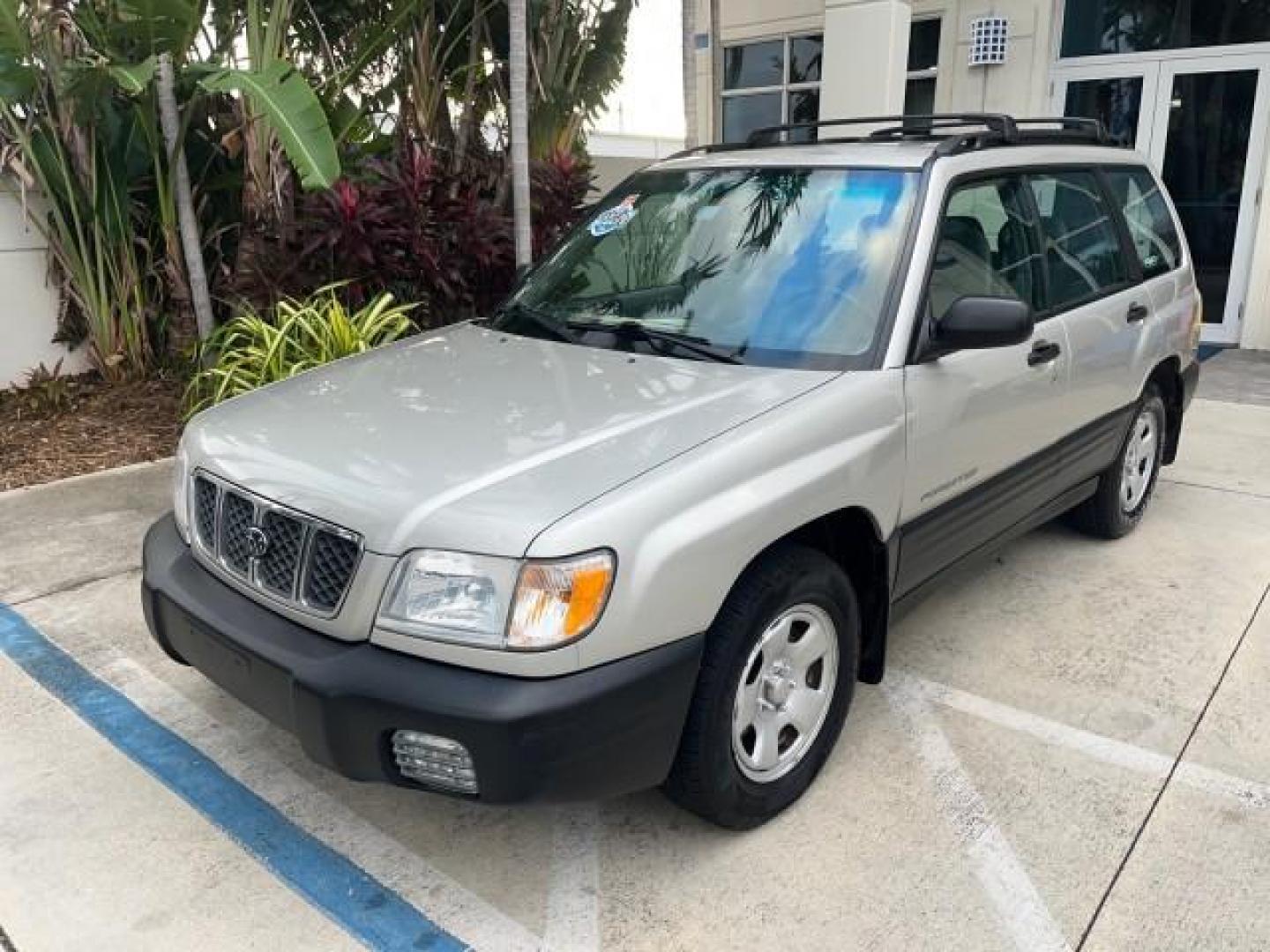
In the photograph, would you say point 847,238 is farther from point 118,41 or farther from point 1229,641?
point 118,41

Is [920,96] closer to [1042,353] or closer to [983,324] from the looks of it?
[1042,353]

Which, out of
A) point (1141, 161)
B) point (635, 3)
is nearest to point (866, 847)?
point (1141, 161)

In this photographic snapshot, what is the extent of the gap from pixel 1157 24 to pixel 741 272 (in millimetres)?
8440

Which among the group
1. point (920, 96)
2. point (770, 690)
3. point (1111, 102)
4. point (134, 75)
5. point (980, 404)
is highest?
point (134, 75)

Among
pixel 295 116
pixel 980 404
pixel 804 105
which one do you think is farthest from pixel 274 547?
pixel 804 105

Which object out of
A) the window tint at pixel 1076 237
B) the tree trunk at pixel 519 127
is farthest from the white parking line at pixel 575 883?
the tree trunk at pixel 519 127

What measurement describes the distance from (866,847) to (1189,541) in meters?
3.08

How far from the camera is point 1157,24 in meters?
9.59

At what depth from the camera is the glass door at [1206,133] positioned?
9.24 m

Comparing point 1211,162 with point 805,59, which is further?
point 805,59

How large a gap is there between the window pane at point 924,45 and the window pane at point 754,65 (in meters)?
1.52

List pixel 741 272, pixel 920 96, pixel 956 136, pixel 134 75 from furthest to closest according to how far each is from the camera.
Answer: pixel 920 96 < pixel 134 75 < pixel 956 136 < pixel 741 272

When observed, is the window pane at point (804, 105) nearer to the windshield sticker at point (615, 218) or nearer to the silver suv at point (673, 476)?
the silver suv at point (673, 476)

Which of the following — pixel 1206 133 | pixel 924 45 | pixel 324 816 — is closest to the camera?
pixel 324 816
